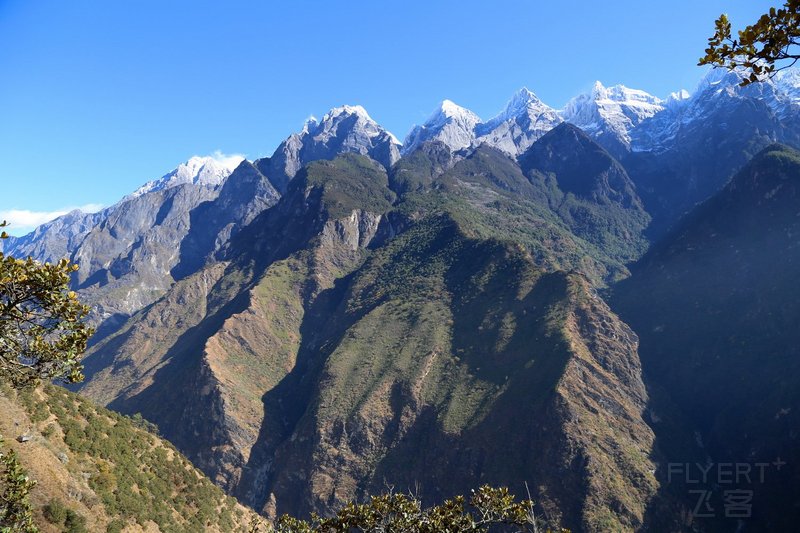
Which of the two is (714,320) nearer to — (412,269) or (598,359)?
(598,359)

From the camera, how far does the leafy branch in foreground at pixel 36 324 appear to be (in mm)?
14305

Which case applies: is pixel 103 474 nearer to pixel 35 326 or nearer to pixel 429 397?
pixel 35 326

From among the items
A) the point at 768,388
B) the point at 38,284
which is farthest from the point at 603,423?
the point at 38,284

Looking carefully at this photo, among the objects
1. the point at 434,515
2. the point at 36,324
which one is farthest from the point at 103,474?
the point at 434,515

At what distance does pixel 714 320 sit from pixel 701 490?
70999 millimetres

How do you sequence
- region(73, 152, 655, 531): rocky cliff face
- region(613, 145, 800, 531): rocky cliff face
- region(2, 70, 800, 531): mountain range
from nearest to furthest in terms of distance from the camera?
region(2, 70, 800, 531): mountain range → region(73, 152, 655, 531): rocky cliff face → region(613, 145, 800, 531): rocky cliff face

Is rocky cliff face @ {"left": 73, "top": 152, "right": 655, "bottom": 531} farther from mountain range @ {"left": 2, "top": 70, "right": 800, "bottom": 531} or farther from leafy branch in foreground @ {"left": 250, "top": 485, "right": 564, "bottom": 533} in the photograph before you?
leafy branch in foreground @ {"left": 250, "top": 485, "right": 564, "bottom": 533}

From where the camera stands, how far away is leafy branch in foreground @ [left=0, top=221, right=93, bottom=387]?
14.3 meters

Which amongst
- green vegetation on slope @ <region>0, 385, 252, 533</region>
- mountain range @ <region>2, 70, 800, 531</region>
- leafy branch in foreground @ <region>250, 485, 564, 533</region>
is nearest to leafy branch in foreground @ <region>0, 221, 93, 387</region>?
leafy branch in foreground @ <region>250, 485, 564, 533</region>

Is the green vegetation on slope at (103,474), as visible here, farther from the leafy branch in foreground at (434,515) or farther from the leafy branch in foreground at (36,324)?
the leafy branch in foreground at (434,515)

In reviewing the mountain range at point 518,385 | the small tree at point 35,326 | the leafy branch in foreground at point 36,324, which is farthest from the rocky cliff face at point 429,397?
the leafy branch in foreground at point 36,324

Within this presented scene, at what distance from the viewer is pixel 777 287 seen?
14238 cm

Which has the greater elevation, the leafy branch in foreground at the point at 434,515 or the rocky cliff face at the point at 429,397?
the rocky cliff face at the point at 429,397

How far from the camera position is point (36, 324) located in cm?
1593
